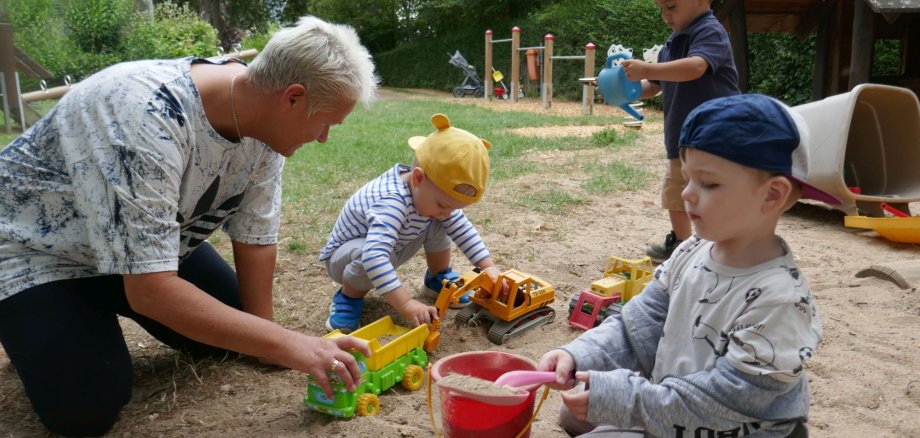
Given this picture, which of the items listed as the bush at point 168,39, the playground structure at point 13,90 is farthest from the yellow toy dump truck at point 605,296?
the bush at point 168,39

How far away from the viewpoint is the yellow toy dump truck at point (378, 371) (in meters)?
2.25

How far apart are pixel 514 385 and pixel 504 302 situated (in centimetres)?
122

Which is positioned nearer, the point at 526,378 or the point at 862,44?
the point at 526,378

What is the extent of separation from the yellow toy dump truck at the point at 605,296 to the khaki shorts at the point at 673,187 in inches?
30.1

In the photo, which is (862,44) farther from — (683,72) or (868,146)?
(683,72)

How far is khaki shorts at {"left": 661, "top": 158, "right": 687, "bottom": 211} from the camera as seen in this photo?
394 cm

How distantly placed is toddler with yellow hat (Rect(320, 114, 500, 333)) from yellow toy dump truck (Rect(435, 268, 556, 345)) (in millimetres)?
69

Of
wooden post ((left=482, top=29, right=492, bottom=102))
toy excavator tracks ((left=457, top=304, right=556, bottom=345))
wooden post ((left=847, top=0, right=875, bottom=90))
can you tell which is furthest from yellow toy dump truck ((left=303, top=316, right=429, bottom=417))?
wooden post ((left=482, top=29, right=492, bottom=102))

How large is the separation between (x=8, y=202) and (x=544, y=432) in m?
1.87

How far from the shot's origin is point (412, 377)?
8.25ft

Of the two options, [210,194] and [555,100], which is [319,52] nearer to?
[210,194]

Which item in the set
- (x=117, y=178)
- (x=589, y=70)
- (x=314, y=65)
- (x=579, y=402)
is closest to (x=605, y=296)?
(x=579, y=402)

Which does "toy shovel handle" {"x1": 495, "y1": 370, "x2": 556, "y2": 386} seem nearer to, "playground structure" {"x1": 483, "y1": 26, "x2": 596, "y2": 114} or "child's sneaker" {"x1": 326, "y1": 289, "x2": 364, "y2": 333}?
"child's sneaker" {"x1": 326, "y1": 289, "x2": 364, "y2": 333}

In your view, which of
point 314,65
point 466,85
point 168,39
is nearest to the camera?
point 314,65
